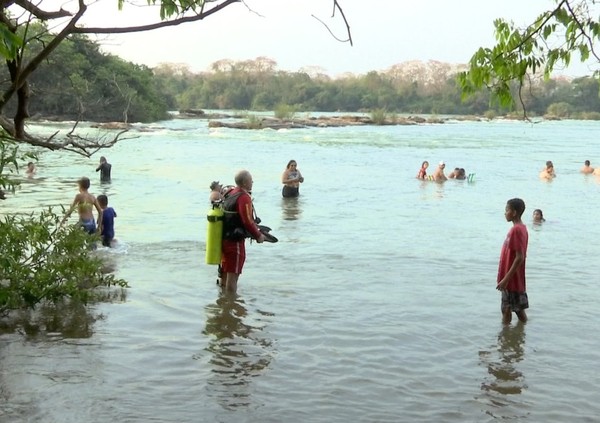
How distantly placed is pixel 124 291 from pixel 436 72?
135 meters

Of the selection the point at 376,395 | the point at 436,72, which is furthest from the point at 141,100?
the point at 436,72

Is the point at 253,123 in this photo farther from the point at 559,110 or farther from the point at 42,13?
the point at 42,13

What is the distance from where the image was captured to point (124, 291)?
31.6 ft

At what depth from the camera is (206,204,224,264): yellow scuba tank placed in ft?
28.4

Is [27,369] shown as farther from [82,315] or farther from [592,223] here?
[592,223]

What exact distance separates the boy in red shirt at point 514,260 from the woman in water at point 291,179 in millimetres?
11970

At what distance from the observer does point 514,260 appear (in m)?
7.88

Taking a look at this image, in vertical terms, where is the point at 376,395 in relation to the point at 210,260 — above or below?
below

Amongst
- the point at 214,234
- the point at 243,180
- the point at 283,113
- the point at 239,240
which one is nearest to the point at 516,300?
the point at 239,240

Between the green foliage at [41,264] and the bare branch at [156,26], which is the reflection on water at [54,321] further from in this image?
the bare branch at [156,26]

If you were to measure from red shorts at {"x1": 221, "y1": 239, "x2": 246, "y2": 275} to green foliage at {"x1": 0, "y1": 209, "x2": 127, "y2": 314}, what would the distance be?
146 centimetres

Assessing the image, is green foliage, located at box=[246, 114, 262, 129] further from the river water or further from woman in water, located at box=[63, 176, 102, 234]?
woman in water, located at box=[63, 176, 102, 234]

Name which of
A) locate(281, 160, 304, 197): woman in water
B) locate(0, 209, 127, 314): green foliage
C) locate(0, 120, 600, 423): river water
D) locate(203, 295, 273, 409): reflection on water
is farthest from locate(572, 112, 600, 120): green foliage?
locate(0, 209, 127, 314): green foliage

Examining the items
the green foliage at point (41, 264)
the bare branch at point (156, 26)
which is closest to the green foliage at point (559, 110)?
the green foliage at point (41, 264)
